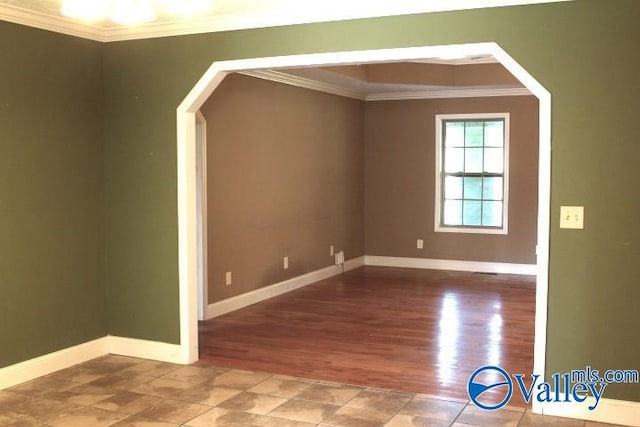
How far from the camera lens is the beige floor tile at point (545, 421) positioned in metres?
3.80

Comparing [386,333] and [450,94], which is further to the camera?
[450,94]

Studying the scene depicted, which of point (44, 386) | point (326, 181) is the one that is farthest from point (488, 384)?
point (326, 181)

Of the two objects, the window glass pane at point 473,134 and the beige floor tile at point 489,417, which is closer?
the beige floor tile at point 489,417

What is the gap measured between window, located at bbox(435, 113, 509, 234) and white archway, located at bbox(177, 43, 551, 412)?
16.0 feet

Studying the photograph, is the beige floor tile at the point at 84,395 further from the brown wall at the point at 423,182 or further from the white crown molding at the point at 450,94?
the white crown molding at the point at 450,94

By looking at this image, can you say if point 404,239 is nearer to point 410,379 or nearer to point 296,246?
point 296,246

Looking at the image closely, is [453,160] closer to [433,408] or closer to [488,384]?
[488,384]

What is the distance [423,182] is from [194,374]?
5.28 metres

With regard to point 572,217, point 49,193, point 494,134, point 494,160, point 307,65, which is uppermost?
point 307,65

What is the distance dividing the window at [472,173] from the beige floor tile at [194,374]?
5090 millimetres

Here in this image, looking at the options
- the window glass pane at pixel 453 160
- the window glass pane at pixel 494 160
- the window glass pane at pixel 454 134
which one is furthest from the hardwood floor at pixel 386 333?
the window glass pane at pixel 454 134

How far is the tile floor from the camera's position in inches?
152

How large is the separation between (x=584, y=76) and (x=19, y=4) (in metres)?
3.25

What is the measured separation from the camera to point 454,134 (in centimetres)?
916
